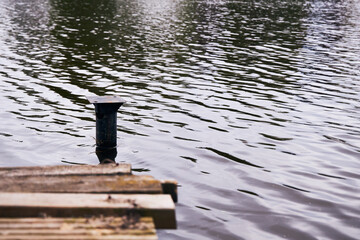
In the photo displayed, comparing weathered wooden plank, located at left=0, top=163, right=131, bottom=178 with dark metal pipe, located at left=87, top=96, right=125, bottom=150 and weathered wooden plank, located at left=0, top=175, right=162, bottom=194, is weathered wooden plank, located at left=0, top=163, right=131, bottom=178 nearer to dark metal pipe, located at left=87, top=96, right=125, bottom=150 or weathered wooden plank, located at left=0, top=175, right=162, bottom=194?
weathered wooden plank, located at left=0, top=175, right=162, bottom=194

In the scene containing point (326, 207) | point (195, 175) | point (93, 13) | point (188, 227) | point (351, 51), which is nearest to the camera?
point (188, 227)

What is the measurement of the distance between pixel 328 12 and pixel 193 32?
21806mm

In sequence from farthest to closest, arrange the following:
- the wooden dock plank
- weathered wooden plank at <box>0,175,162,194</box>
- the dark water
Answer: the dark water < weathered wooden plank at <box>0,175,162,194</box> < the wooden dock plank

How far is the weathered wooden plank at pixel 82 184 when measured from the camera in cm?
412

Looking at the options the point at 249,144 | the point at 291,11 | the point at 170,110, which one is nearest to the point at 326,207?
the point at 249,144

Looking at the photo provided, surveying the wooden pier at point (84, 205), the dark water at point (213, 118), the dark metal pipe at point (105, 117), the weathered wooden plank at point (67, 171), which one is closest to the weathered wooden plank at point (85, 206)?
the wooden pier at point (84, 205)

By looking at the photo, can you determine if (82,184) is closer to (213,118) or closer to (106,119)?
(106,119)

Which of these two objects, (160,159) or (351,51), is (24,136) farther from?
(351,51)

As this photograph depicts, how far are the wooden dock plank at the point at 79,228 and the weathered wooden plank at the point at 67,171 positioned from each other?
94cm

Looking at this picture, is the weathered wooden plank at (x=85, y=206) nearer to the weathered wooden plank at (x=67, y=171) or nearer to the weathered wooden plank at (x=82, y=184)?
the weathered wooden plank at (x=82, y=184)

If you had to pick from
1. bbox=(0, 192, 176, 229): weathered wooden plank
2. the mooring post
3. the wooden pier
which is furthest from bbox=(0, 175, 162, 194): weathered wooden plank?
the mooring post

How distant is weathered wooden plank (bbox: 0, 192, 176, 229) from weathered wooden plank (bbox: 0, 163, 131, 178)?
24.2 inches

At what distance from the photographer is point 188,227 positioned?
6.46m

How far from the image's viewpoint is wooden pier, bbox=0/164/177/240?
341cm
